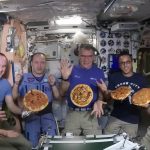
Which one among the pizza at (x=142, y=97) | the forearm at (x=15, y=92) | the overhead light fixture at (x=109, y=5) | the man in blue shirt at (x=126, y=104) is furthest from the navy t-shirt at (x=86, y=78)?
the overhead light fixture at (x=109, y=5)

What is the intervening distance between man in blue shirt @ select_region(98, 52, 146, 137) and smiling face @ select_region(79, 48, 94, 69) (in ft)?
0.96

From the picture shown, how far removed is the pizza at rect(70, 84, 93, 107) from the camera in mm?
3787

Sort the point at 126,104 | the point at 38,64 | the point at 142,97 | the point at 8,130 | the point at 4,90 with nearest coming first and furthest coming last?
the point at 8,130 < the point at 142,97 < the point at 4,90 < the point at 126,104 < the point at 38,64

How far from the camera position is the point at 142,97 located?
3.58 meters

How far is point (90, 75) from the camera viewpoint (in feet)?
12.7

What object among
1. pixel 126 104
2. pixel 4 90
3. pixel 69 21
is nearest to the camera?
pixel 4 90

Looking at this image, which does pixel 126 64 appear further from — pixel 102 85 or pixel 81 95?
pixel 81 95

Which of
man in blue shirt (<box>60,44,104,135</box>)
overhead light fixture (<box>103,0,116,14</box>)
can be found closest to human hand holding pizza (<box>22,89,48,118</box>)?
man in blue shirt (<box>60,44,104,135</box>)

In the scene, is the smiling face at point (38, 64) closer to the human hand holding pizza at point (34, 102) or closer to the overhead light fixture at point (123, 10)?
the human hand holding pizza at point (34, 102)

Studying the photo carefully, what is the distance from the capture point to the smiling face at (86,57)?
12.4 feet

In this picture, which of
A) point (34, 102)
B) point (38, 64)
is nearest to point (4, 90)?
point (34, 102)

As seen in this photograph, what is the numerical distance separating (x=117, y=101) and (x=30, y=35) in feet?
8.05

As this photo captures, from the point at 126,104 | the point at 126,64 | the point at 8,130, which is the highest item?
the point at 126,64

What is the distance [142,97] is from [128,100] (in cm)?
25
